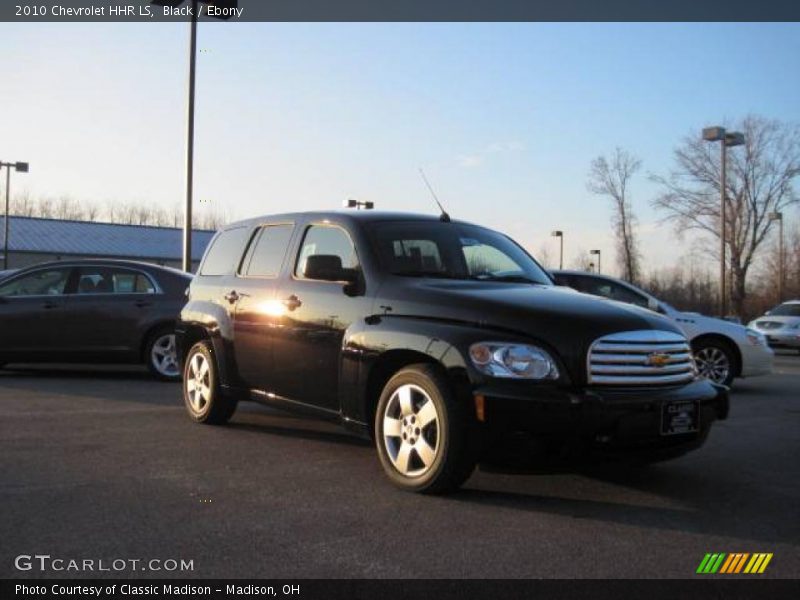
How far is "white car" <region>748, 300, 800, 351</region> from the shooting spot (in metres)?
21.7

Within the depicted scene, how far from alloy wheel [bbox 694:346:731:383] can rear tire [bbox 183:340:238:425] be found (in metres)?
6.89

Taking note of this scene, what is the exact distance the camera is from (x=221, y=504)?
15.3 ft

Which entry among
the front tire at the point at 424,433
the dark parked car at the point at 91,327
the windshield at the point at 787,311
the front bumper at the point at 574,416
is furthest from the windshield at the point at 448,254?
the windshield at the point at 787,311

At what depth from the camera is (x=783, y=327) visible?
72.2 ft

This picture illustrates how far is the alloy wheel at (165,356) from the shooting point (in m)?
10.6

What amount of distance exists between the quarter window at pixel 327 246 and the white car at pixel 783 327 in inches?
707

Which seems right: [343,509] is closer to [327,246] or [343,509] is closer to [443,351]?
[443,351]

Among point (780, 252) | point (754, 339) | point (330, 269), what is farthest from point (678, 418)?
point (780, 252)

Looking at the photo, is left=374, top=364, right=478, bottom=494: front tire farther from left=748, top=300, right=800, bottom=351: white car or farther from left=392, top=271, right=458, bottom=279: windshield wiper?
left=748, top=300, right=800, bottom=351: white car

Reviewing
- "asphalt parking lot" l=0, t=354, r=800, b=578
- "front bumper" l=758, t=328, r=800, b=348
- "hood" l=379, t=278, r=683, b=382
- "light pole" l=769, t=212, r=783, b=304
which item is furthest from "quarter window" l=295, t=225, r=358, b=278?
"light pole" l=769, t=212, r=783, b=304

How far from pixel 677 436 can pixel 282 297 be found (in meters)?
3.07

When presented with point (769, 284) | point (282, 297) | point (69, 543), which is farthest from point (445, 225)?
point (769, 284)

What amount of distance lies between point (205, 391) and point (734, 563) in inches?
190

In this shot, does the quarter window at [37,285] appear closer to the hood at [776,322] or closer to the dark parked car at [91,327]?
the dark parked car at [91,327]
